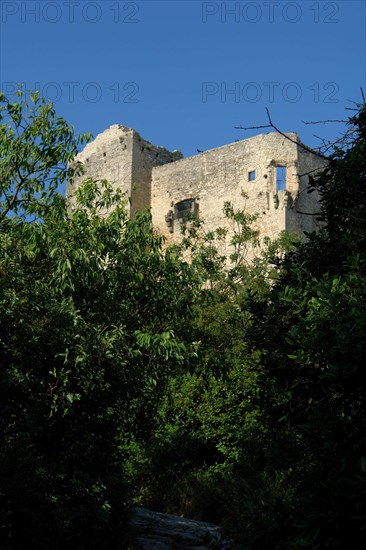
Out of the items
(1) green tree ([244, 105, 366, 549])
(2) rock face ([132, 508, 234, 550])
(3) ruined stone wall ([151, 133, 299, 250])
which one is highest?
(3) ruined stone wall ([151, 133, 299, 250])

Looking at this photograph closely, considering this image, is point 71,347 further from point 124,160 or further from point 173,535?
point 124,160

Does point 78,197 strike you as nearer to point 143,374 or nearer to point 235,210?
point 143,374

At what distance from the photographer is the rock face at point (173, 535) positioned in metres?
10.2

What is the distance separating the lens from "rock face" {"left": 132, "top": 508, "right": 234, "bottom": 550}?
10.2 metres

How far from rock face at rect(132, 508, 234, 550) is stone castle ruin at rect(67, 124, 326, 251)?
16.8 meters

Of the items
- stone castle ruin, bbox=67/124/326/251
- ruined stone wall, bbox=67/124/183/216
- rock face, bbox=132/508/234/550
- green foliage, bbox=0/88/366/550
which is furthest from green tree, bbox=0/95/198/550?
ruined stone wall, bbox=67/124/183/216

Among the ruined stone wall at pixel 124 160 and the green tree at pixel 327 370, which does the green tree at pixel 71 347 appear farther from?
the ruined stone wall at pixel 124 160

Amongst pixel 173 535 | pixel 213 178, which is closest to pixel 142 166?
pixel 213 178

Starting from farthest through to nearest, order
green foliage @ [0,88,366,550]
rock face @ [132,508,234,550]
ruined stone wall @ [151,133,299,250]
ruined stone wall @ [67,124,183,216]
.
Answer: ruined stone wall @ [67,124,183,216], ruined stone wall @ [151,133,299,250], rock face @ [132,508,234,550], green foliage @ [0,88,366,550]

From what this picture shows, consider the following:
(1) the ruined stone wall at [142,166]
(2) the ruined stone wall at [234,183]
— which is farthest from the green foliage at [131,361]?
(1) the ruined stone wall at [142,166]

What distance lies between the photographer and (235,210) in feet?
94.1

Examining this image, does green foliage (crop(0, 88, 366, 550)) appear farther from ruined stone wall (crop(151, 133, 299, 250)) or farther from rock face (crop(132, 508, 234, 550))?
ruined stone wall (crop(151, 133, 299, 250))

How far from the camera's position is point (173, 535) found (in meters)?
10.6

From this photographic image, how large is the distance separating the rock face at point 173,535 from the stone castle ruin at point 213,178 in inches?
663
